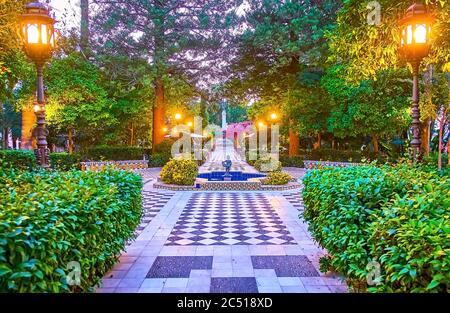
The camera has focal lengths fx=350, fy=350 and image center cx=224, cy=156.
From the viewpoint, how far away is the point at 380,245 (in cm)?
320

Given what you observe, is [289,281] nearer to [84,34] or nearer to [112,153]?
[84,34]

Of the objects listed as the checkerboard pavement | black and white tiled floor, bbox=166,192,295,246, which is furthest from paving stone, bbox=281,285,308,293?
the checkerboard pavement

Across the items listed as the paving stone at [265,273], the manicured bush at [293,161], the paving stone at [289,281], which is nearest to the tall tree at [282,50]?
the manicured bush at [293,161]

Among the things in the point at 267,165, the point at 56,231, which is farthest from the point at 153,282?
the point at 267,165

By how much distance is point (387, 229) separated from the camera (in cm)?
316

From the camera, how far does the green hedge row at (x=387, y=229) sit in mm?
2633

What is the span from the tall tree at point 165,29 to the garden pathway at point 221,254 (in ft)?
43.9

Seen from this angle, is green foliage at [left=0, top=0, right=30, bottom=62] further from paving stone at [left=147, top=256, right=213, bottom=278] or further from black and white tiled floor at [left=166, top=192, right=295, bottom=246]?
paving stone at [left=147, top=256, right=213, bottom=278]

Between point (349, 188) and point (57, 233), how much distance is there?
3424 millimetres

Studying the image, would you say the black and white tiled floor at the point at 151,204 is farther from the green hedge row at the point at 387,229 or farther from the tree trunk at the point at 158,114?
the tree trunk at the point at 158,114

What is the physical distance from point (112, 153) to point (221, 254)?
2034cm

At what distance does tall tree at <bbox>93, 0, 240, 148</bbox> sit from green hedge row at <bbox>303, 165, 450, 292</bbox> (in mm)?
17474
